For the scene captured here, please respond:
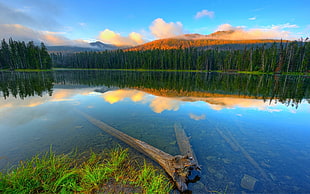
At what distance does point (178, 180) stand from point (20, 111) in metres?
17.1

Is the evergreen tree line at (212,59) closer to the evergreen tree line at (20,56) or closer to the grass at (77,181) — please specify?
the evergreen tree line at (20,56)

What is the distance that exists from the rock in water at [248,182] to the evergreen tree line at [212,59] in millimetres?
90128

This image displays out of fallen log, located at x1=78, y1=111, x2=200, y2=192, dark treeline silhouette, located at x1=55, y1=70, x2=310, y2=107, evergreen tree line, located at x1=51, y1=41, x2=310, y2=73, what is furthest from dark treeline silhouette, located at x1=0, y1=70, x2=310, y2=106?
evergreen tree line, located at x1=51, y1=41, x2=310, y2=73

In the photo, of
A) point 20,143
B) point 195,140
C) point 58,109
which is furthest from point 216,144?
point 58,109

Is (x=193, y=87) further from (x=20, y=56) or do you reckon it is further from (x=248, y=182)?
(x=20, y=56)

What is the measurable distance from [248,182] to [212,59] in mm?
115483

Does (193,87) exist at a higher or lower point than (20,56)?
lower

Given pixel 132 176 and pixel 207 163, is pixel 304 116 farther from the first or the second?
pixel 132 176

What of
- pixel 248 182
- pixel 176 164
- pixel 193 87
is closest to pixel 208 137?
pixel 248 182

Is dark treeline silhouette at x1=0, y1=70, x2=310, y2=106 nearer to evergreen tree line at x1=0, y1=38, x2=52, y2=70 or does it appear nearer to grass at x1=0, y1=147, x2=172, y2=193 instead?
grass at x1=0, y1=147, x2=172, y2=193

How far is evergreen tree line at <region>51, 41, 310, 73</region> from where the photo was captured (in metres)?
71.5

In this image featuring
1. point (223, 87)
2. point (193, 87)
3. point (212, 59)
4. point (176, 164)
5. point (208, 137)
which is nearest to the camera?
point (176, 164)

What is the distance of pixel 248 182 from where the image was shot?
5.76 meters

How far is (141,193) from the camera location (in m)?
4.52
